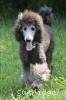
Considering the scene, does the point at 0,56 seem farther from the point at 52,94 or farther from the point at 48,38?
the point at 52,94

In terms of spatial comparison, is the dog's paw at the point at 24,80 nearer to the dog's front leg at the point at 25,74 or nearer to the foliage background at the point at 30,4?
the dog's front leg at the point at 25,74

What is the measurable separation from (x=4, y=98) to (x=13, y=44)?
3.29 metres

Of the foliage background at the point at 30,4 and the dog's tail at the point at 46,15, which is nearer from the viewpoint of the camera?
the dog's tail at the point at 46,15

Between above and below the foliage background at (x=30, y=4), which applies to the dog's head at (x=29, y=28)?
above

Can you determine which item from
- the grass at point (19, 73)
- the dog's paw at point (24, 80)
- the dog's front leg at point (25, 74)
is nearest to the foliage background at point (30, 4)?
the grass at point (19, 73)

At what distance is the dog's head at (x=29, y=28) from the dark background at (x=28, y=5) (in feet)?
18.1

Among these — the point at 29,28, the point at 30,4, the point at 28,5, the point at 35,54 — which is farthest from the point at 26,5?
the point at 29,28

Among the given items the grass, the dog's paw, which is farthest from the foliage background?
the dog's paw

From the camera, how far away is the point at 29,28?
696 centimetres

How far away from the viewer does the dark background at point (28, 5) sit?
41.5 ft

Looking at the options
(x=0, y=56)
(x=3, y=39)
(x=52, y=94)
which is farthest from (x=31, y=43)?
(x=3, y=39)

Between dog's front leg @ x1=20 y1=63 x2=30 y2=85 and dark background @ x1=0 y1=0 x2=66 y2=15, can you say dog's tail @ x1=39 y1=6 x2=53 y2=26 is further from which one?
dark background @ x1=0 y1=0 x2=66 y2=15

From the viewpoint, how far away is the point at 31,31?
22.7ft

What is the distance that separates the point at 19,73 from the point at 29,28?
1.23 meters
